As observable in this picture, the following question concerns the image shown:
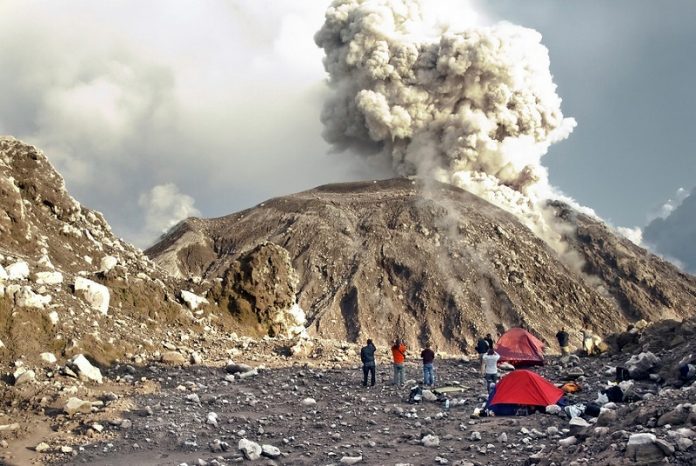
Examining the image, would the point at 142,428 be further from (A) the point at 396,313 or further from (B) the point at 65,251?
(A) the point at 396,313

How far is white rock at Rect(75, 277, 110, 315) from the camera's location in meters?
16.7

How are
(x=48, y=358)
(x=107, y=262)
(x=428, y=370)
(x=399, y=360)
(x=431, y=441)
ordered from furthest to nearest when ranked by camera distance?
(x=107, y=262) → (x=428, y=370) → (x=399, y=360) → (x=48, y=358) → (x=431, y=441)

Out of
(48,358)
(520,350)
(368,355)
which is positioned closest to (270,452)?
(48,358)

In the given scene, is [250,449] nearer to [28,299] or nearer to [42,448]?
[42,448]

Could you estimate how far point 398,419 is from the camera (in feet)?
42.1

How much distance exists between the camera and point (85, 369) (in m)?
13.2

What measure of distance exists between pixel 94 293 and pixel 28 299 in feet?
8.31

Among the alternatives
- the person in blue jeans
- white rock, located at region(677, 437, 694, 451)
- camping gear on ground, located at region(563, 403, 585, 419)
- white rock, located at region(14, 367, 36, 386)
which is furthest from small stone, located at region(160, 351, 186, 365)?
white rock, located at region(677, 437, 694, 451)

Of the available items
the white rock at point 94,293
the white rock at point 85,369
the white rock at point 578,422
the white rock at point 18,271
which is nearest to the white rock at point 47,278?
the white rock at point 18,271

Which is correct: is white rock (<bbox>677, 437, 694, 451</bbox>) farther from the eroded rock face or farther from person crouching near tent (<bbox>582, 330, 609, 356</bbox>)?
the eroded rock face

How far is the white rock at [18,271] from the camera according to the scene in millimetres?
15198

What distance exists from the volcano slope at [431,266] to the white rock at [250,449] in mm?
38857

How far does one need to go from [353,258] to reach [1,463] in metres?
50.6

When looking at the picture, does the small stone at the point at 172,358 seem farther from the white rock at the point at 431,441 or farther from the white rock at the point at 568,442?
the white rock at the point at 568,442
